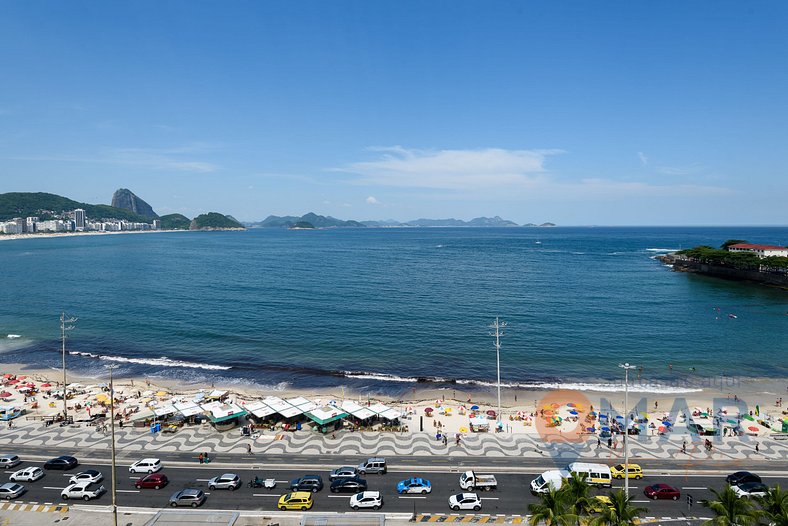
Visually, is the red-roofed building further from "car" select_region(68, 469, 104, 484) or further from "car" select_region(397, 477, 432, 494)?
"car" select_region(68, 469, 104, 484)

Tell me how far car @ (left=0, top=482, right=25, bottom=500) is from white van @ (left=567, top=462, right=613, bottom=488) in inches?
1513

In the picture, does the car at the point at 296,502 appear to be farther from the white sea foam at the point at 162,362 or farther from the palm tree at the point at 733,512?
the white sea foam at the point at 162,362

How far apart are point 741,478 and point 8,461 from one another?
54439 mm

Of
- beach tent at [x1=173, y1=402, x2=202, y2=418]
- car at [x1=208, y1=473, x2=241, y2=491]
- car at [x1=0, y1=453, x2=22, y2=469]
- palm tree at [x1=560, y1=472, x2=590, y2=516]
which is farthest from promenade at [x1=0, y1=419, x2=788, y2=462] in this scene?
palm tree at [x1=560, y1=472, x2=590, y2=516]

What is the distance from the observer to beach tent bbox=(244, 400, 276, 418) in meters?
45.3

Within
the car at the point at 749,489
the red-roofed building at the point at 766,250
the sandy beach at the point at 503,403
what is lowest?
the sandy beach at the point at 503,403

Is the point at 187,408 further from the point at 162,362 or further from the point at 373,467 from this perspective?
the point at 162,362

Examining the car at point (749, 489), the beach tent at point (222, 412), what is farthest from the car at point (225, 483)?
the car at point (749, 489)

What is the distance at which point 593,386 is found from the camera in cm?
6006

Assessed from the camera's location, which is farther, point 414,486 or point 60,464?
point 60,464

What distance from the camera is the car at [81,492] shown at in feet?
104

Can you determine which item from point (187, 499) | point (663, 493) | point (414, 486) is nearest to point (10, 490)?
point (187, 499)

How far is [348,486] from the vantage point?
32469mm

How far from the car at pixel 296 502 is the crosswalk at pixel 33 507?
46.2 ft
